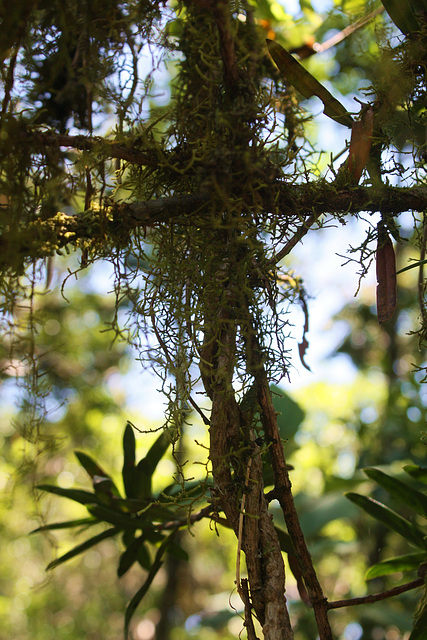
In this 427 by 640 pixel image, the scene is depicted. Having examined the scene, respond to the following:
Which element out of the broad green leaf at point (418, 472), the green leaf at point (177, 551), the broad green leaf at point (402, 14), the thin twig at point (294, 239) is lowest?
the green leaf at point (177, 551)

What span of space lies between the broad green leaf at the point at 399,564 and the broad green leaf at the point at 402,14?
67cm

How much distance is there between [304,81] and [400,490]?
532 millimetres

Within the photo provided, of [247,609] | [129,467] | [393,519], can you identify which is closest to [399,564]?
[393,519]

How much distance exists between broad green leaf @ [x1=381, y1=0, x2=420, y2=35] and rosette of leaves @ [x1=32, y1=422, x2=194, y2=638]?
60 centimetres

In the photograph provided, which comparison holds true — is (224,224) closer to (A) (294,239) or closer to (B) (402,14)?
(A) (294,239)

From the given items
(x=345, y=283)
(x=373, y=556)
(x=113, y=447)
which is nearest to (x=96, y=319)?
(x=113, y=447)

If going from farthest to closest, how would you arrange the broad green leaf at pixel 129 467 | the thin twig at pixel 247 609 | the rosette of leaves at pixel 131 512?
the broad green leaf at pixel 129 467 → the rosette of leaves at pixel 131 512 → the thin twig at pixel 247 609

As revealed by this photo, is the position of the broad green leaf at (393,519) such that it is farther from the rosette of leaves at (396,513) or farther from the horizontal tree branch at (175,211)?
the horizontal tree branch at (175,211)

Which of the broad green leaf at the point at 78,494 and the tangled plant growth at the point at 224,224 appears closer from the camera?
the tangled plant growth at the point at 224,224

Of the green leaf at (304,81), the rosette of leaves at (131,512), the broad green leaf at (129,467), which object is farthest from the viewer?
the broad green leaf at (129,467)

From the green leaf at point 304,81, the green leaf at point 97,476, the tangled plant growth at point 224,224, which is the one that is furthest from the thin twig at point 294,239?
the green leaf at point 97,476

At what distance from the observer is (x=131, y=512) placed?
750 mm

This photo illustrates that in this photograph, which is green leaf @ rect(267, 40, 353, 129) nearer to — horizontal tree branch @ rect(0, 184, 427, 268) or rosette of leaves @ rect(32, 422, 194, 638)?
horizontal tree branch @ rect(0, 184, 427, 268)

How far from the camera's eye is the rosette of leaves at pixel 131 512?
691 millimetres
